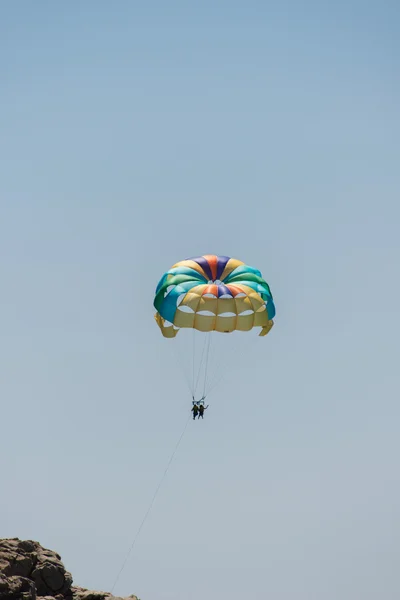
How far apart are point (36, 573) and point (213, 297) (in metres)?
13.9

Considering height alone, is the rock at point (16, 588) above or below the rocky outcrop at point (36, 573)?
below

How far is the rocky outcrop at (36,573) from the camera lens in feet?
151

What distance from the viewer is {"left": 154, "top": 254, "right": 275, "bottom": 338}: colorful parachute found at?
53.7 meters

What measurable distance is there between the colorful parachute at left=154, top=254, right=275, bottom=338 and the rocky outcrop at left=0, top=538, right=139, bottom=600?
11.9 m

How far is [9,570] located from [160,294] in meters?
14.6

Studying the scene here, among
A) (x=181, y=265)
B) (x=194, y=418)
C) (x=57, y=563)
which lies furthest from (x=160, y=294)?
(x=57, y=563)

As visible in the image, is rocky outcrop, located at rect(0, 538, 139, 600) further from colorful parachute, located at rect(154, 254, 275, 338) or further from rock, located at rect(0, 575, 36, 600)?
colorful parachute, located at rect(154, 254, 275, 338)

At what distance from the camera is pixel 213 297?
5375 cm

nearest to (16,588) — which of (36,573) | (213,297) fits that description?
(36,573)

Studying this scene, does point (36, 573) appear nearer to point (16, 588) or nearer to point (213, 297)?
point (16, 588)

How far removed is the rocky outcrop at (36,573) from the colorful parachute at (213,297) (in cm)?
1188

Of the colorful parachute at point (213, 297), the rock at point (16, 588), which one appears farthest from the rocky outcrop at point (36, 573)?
the colorful parachute at point (213, 297)

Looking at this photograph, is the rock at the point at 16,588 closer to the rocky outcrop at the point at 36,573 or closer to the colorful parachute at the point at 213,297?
the rocky outcrop at the point at 36,573

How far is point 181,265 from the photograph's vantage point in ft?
186
